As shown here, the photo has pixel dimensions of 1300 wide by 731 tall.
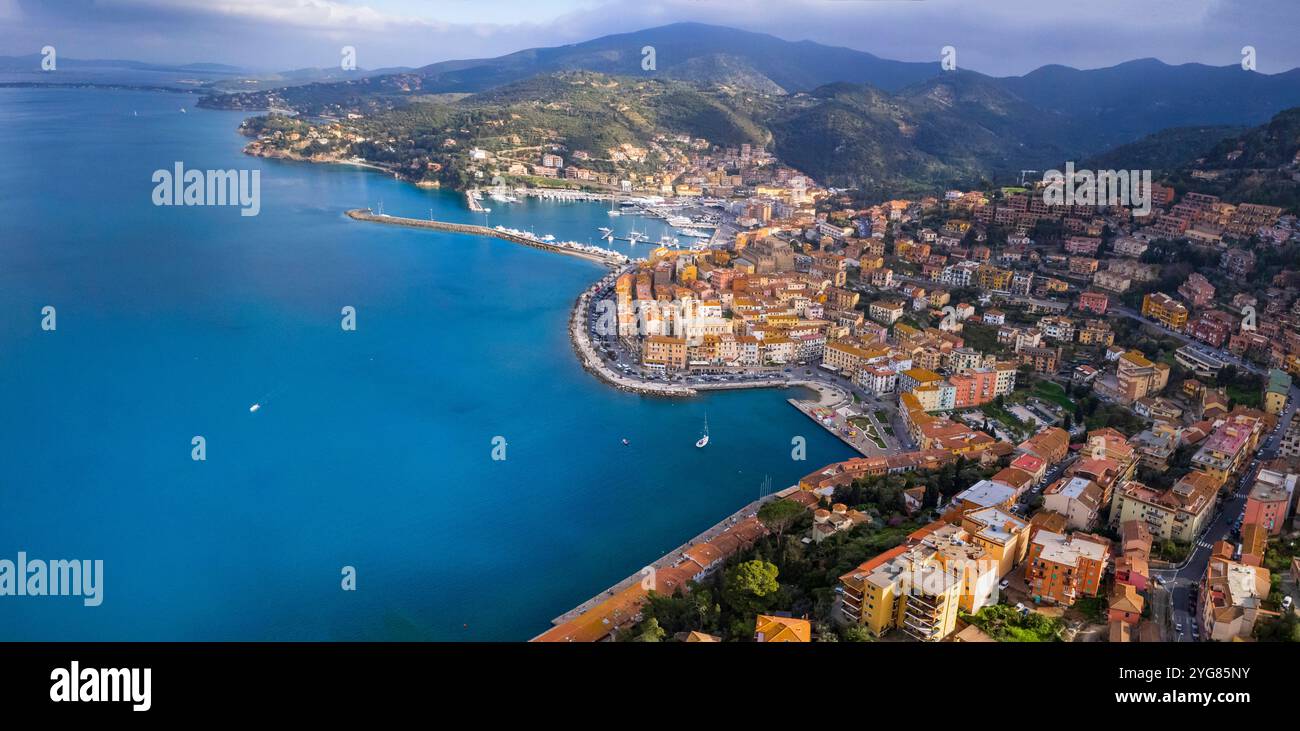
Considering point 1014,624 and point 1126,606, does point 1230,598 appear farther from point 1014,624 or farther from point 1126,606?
point 1014,624

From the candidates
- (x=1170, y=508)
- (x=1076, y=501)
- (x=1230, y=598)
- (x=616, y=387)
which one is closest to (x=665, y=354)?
(x=616, y=387)

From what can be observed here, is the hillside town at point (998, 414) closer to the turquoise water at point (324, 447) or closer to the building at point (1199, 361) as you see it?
the building at point (1199, 361)

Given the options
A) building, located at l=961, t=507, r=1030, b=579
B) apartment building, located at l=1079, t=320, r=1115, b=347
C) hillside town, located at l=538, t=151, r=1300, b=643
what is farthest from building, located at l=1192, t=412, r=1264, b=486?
apartment building, located at l=1079, t=320, r=1115, b=347

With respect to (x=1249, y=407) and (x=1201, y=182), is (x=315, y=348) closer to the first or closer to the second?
(x=1249, y=407)

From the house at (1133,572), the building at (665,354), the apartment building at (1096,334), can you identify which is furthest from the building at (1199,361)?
the building at (665,354)

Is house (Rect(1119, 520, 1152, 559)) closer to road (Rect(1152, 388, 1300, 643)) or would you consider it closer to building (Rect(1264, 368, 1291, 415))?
road (Rect(1152, 388, 1300, 643))
